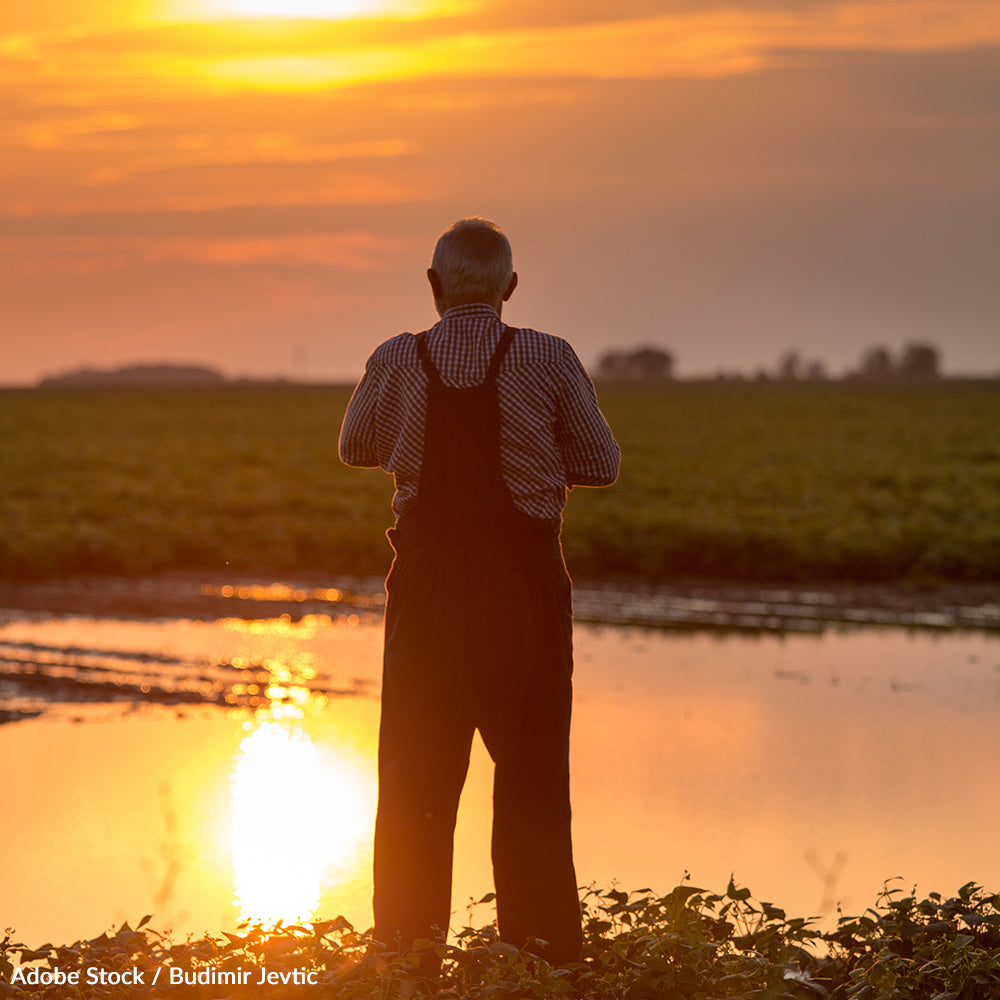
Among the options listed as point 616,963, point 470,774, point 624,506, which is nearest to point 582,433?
point 616,963

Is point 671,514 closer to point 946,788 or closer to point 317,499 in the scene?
point 317,499

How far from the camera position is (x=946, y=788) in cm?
767

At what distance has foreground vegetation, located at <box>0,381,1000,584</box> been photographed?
17.4m

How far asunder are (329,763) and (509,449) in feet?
14.2

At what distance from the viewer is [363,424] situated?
4574 millimetres

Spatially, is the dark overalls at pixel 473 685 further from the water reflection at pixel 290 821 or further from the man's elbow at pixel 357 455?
the water reflection at pixel 290 821

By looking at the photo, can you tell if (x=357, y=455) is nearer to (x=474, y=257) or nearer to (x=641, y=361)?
(x=474, y=257)

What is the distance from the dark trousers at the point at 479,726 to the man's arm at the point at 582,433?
247 mm

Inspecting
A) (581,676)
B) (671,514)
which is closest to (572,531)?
(671,514)

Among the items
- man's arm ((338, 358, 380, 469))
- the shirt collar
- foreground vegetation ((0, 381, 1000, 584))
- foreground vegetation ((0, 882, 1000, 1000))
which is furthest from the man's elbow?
foreground vegetation ((0, 381, 1000, 584))

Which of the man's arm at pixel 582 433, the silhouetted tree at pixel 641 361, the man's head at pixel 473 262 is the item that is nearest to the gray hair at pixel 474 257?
the man's head at pixel 473 262

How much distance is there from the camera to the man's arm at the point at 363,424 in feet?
14.9

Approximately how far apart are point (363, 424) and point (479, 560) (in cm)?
58

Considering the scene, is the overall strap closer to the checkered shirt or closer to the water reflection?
the checkered shirt
